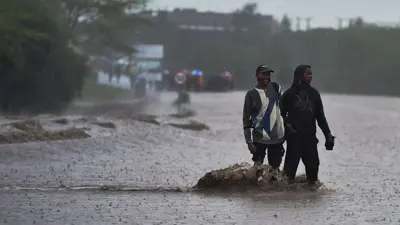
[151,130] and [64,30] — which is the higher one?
[64,30]

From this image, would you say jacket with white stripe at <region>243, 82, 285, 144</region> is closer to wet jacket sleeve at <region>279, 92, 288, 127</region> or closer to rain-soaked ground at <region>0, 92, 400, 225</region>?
wet jacket sleeve at <region>279, 92, 288, 127</region>

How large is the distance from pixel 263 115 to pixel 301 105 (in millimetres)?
494

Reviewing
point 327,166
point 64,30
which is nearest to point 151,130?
point 327,166

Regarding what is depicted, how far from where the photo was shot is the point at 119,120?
25438mm

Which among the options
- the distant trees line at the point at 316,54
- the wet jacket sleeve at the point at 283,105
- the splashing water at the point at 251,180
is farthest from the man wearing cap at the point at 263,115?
the distant trees line at the point at 316,54

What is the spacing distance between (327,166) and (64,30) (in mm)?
24512

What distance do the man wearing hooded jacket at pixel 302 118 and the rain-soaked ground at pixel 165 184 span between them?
0.49m

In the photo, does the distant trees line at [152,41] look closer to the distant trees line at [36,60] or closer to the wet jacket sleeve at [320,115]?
Result: the distant trees line at [36,60]

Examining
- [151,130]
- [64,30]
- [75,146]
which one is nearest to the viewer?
[75,146]

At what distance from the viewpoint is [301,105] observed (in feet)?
36.8

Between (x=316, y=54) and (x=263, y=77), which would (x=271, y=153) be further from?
(x=316, y=54)

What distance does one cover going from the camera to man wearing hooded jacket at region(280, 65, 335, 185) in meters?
11.2

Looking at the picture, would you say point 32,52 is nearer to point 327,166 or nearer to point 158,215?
point 327,166

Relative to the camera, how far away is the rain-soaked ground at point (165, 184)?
9.34m
